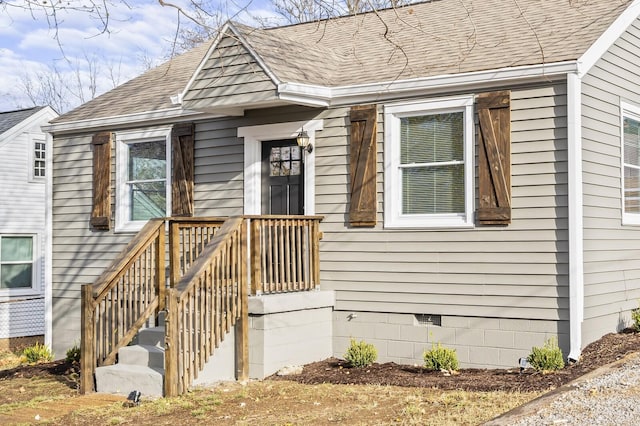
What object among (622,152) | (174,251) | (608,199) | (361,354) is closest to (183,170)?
(174,251)

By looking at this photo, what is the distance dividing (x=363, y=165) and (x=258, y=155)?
1.83 m

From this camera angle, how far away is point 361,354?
986 cm

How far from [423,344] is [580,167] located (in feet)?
9.42

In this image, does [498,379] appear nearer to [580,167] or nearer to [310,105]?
[580,167]

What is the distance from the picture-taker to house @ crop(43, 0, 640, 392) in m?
9.24

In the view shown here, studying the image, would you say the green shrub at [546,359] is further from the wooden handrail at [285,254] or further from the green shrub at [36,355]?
the green shrub at [36,355]

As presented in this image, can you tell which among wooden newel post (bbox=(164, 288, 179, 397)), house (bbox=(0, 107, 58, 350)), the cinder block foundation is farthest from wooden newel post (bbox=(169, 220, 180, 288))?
house (bbox=(0, 107, 58, 350))

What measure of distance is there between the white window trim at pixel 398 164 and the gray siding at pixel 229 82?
159 cm

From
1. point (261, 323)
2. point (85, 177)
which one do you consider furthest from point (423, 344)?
point (85, 177)

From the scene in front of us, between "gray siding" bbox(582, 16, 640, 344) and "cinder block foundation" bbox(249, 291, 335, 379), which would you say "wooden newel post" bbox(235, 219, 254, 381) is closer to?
"cinder block foundation" bbox(249, 291, 335, 379)

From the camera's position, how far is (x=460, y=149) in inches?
388

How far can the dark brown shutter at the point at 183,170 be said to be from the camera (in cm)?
1215

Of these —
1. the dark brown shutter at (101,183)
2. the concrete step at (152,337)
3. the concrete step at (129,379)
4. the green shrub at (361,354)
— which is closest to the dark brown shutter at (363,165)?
the green shrub at (361,354)

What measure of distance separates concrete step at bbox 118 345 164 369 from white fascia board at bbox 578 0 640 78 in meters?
5.71
